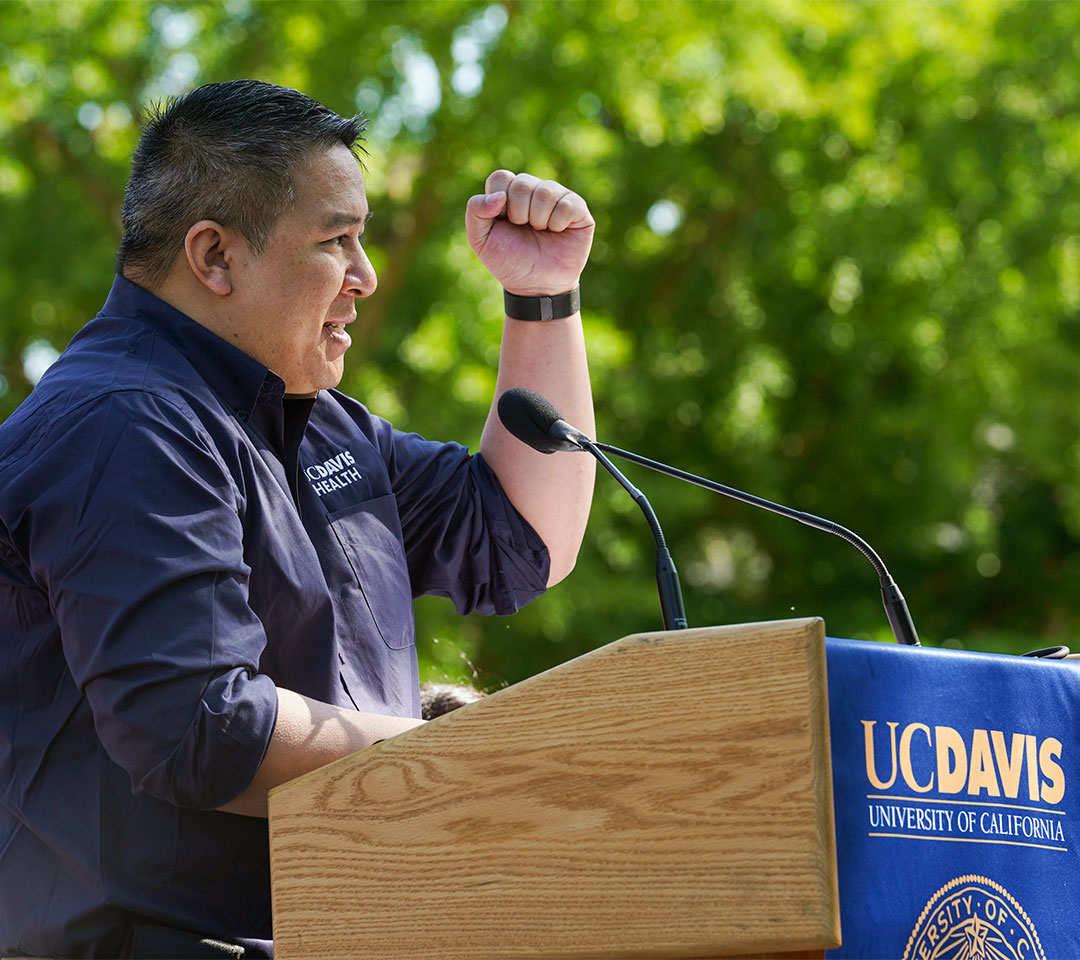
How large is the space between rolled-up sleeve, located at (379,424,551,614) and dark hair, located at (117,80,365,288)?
0.58 metres

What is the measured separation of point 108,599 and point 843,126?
1054 cm

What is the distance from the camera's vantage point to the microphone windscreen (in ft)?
6.73

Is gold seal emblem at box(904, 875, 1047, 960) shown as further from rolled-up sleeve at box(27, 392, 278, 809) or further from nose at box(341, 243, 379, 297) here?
nose at box(341, 243, 379, 297)

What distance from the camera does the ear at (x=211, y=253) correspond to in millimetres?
2090

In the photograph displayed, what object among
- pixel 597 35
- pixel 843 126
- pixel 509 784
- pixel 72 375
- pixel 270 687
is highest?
pixel 843 126

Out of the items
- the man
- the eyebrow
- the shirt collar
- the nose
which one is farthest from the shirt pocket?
the eyebrow

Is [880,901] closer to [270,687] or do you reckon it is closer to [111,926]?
[270,687]

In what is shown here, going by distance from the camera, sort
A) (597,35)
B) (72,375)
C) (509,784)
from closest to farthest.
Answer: (509,784), (72,375), (597,35)

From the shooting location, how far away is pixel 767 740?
1346mm

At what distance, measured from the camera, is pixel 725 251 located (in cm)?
1266

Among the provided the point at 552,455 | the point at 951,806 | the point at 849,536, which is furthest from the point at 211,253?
the point at 951,806

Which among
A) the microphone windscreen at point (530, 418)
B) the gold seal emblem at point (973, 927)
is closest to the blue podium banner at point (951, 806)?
the gold seal emblem at point (973, 927)

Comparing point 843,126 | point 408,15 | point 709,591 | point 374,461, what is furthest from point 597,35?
point 374,461

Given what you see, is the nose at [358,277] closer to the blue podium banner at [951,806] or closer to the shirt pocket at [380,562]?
the shirt pocket at [380,562]
